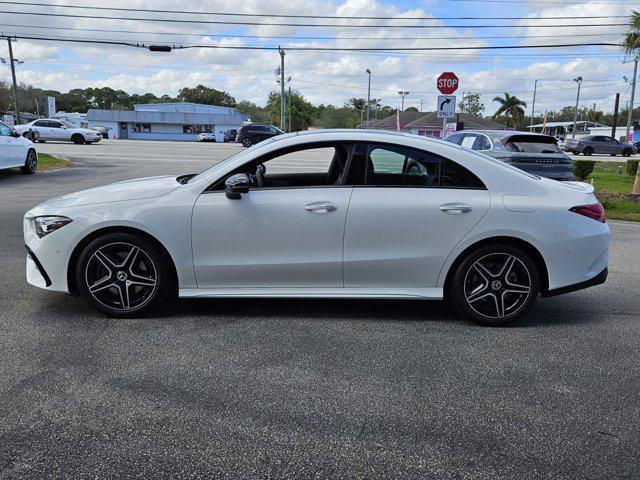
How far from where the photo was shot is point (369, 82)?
65688 millimetres

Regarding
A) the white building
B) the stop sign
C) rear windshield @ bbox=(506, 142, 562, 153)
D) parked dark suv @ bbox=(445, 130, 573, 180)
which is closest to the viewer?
parked dark suv @ bbox=(445, 130, 573, 180)

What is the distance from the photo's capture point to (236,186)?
4.29 meters

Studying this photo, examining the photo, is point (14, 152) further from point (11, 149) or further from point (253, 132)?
point (253, 132)

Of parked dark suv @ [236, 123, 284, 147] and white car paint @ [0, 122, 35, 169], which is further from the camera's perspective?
parked dark suv @ [236, 123, 284, 147]

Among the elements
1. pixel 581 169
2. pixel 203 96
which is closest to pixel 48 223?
pixel 581 169

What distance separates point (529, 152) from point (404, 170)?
9.35 meters

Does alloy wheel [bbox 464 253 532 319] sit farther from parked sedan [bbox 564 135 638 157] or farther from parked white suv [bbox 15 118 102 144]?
parked sedan [bbox 564 135 638 157]

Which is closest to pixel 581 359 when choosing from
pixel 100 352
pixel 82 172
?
pixel 100 352

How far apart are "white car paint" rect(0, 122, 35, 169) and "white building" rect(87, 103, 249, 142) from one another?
61.9 meters

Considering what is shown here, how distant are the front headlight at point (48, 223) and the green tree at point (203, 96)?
398 ft

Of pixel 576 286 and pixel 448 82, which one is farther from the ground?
pixel 448 82

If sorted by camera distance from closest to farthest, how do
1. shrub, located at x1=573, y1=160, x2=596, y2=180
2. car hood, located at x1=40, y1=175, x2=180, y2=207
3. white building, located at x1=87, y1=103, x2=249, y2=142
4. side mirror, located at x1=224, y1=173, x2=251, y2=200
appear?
side mirror, located at x1=224, y1=173, x2=251, y2=200 < car hood, located at x1=40, y1=175, x2=180, y2=207 < shrub, located at x1=573, y1=160, x2=596, y2=180 < white building, located at x1=87, y1=103, x2=249, y2=142

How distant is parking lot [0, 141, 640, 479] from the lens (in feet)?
8.81

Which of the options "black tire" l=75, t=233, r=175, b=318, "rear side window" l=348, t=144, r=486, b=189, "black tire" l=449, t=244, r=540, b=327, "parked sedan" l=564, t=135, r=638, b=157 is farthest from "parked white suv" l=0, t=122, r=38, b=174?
"parked sedan" l=564, t=135, r=638, b=157
